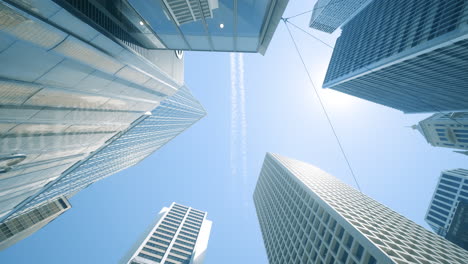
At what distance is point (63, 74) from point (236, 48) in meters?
9.09

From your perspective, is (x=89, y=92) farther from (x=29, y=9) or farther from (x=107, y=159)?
(x=107, y=159)

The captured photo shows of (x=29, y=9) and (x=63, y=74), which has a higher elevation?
(x=29, y=9)

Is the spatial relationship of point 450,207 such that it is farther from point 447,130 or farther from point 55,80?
point 55,80

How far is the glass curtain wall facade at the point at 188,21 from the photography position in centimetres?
936

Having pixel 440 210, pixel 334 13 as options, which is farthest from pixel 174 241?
pixel 334 13

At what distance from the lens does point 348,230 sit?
35.3m

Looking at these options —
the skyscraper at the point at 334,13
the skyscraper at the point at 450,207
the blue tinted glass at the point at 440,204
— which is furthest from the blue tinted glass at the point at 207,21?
the skyscraper at the point at 334,13

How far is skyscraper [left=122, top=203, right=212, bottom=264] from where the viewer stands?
80312mm

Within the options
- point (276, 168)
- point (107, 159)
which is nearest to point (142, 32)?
point (107, 159)

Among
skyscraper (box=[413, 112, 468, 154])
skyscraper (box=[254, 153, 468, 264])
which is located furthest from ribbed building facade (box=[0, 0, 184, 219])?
skyscraper (box=[413, 112, 468, 154])

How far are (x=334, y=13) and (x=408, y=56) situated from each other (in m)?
97.5

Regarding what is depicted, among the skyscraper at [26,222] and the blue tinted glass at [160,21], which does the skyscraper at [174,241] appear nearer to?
the skyscraper at [26,222]

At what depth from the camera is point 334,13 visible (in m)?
141

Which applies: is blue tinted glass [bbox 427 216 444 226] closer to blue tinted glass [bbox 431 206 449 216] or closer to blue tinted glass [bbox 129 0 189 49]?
blue tinted glass [bbox 431 206 449 216]
